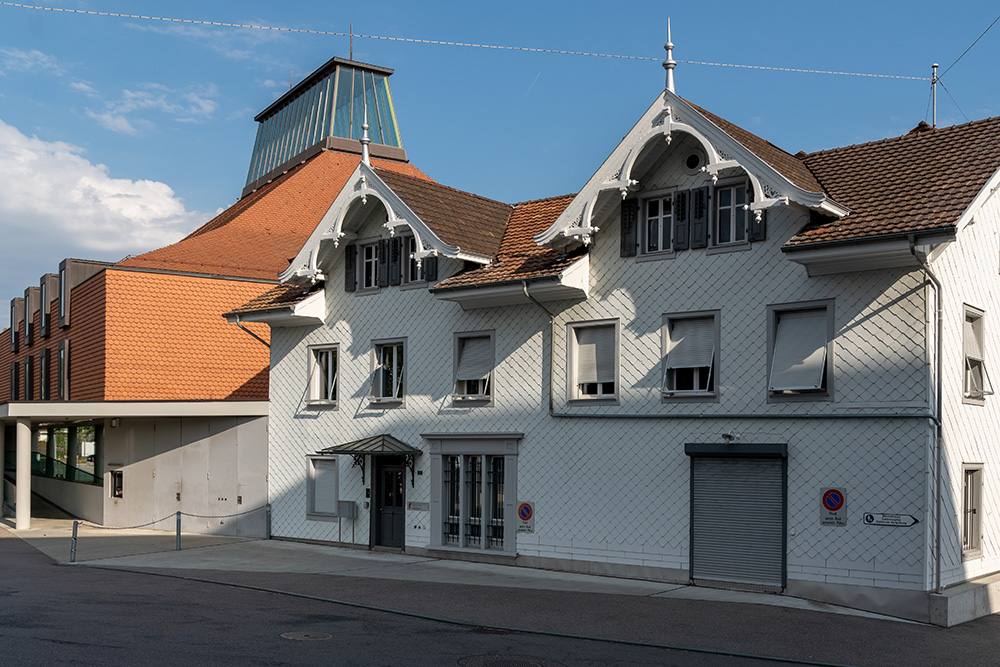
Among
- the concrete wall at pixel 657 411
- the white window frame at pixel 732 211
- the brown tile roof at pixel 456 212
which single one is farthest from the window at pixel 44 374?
the white window frame at pixel 732 211

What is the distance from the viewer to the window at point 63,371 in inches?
1367

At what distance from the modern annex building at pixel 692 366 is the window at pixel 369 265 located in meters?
0.07

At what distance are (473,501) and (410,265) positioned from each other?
5.67m

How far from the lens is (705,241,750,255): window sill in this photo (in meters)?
18.0

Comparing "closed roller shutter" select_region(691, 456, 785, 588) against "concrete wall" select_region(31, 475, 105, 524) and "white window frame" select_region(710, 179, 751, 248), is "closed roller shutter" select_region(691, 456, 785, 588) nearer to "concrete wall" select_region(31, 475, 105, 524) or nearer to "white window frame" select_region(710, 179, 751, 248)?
"white window frame" select_region(710, 179, 751, 248)

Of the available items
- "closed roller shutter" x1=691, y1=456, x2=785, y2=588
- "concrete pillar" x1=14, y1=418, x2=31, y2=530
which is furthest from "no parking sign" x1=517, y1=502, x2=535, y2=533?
"concrete pillar" x1=14, y1=418, x2=31, y2=530

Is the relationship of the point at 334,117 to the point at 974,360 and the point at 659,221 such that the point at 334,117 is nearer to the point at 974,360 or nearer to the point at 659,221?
the point at 659,221

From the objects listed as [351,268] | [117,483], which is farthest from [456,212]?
[117,483]

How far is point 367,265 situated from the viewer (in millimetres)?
24453

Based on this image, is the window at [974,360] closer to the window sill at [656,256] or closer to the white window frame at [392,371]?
the window sill at [656,256]

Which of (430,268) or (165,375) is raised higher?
(430,268)

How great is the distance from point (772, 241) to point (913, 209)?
2471 mm

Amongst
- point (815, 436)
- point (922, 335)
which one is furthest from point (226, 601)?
point (922, 335)

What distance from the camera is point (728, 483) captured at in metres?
17.9
